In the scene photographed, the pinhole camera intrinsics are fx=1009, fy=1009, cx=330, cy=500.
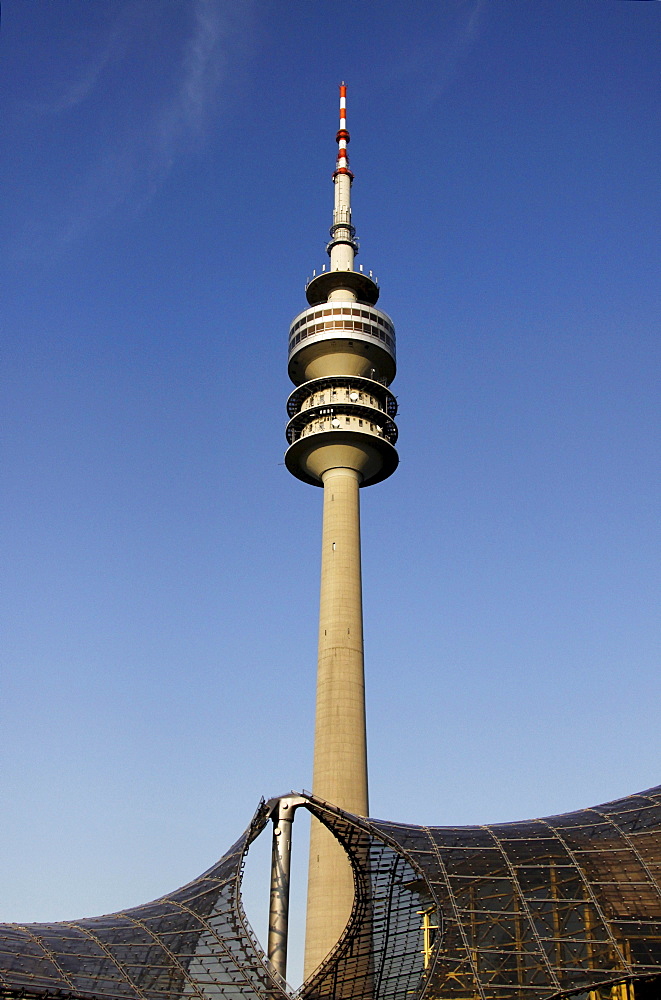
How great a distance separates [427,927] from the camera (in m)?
48.0

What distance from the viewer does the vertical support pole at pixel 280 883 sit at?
39812 mm

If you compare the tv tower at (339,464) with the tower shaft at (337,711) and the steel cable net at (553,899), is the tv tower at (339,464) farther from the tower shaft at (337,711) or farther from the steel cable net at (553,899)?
the steel cable net at (553,899)

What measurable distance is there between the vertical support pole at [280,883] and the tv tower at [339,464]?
23846 mm

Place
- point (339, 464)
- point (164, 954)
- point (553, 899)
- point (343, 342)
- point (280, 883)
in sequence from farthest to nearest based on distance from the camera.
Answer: point (343, 342)
point (339, 464)
point (164, 954)
point (553, 899)
point (280, 883)

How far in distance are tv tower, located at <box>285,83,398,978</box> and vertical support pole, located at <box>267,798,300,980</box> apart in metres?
23.8

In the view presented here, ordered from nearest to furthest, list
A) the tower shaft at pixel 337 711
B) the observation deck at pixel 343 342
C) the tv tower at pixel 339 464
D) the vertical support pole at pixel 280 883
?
the vertical support pole at pixel 280 883, the tower shaft at pixel 337 711, the tv tower at pixel 339 464, the observation deck at pixel 343 342

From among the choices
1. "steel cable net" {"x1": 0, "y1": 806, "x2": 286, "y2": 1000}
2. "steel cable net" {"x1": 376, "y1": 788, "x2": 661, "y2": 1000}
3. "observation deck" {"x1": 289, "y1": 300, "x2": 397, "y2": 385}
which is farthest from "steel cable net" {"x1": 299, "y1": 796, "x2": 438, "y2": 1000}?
"observation deck" {"x1": 289, "y1": 300, "x2": 397, "y2": 385}

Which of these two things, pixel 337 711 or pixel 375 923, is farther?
pixel 337 711

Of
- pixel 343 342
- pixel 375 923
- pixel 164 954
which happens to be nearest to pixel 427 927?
pixel 375 923

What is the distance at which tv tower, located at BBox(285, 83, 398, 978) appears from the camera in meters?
64.9

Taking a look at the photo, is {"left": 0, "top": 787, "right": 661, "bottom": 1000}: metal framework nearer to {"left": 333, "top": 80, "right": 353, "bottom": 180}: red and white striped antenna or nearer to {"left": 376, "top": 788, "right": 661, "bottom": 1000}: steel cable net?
{"left": 376, "top": 788, "right": 661, "bottom": 1000}: steel cable net

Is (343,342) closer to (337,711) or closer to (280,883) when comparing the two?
(337,711)

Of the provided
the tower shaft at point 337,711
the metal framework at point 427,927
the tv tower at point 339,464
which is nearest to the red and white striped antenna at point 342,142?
the tv tower at point 339,464

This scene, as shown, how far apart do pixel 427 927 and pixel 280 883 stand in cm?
1134
